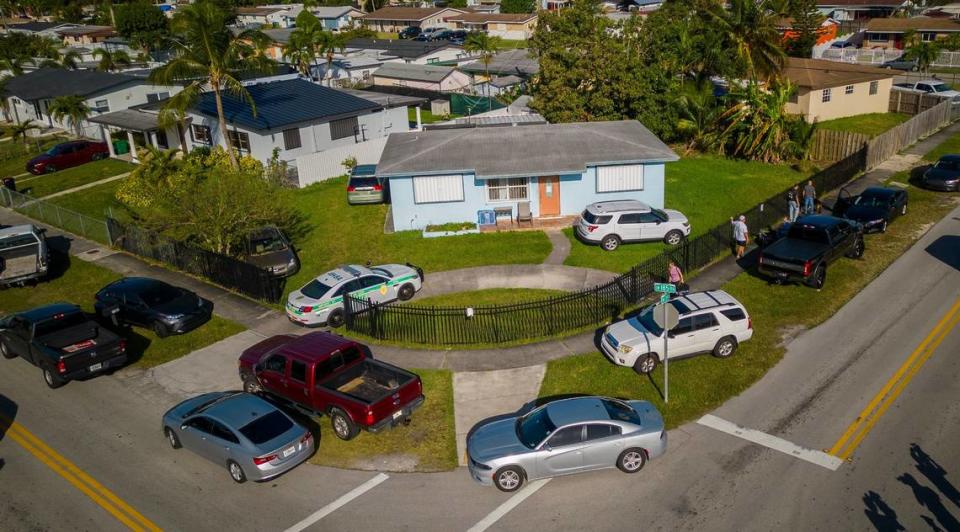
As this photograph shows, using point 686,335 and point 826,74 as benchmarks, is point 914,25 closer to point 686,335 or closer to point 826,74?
point 826,74

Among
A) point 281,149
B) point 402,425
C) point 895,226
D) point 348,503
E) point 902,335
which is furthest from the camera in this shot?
point 281,149

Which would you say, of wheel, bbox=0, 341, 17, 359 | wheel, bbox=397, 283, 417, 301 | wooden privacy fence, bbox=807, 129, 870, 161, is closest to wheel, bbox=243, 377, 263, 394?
wheel, bbox=397, 283, 417, 301

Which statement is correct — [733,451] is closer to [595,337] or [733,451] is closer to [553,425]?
[553,425]

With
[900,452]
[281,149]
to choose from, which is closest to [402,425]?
[900,452]

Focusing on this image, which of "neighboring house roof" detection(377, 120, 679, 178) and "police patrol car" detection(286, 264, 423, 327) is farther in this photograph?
"neighboring house roof" detection(377, 120, 679, 178)

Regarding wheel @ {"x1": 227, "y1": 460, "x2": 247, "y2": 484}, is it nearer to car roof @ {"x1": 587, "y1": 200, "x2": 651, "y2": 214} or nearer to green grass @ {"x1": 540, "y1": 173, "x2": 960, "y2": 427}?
green grass @ {"x1": 540, "y1": 173, "x2": 960, "y2": 427}

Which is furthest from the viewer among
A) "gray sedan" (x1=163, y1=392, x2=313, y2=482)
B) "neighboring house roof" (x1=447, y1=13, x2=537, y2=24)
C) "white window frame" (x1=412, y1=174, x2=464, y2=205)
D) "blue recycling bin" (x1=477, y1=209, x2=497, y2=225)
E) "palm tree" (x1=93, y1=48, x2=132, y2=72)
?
"neighboring house roof" (x1=447, y1=13, x2=537, y2=24)
